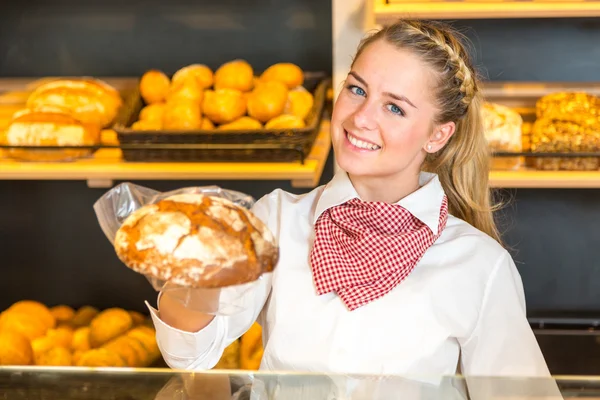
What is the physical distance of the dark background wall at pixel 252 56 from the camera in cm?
216

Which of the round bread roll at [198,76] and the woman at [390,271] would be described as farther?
the round bread roll at [198,76]

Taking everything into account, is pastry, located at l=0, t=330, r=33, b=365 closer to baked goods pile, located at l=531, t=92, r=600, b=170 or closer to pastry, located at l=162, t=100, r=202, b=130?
pastry, located at l=162, t=100, r=202, b=130

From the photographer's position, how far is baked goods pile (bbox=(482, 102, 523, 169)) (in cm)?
187

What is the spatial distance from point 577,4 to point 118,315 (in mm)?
1391

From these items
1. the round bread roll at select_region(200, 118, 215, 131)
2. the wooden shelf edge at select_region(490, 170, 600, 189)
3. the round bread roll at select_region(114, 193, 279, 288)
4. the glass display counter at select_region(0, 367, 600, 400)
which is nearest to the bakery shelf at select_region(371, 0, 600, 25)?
the wooden shelf edge at select_region(490, 170, 600, 189)

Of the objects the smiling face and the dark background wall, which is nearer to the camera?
the smiling face

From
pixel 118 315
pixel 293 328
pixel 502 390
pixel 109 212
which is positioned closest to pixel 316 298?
pixel 293 328

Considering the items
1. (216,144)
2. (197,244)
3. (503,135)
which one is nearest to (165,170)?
(216,144)

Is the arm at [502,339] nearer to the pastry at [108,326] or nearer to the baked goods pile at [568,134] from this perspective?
the baked goods pile at [568,134]

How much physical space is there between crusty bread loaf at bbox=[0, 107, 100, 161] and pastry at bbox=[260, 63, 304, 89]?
485mm

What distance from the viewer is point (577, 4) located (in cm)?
179

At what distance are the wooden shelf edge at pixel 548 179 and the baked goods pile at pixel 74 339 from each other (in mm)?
953

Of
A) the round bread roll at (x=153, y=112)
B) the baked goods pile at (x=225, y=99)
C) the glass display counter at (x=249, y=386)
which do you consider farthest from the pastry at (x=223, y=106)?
the glass display counter at (x=249, y=386)

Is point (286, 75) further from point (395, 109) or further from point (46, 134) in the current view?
point (395, 109)
